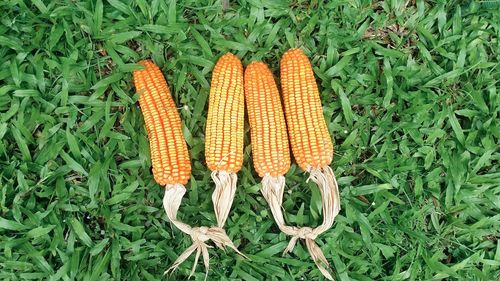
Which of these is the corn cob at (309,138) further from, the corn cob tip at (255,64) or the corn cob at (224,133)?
the corn cob at (224,133)

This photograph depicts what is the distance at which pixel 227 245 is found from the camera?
4328 mm

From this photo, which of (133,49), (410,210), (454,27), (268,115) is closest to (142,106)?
(133,49)

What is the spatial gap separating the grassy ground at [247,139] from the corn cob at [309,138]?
154 mm

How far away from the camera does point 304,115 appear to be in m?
4.24

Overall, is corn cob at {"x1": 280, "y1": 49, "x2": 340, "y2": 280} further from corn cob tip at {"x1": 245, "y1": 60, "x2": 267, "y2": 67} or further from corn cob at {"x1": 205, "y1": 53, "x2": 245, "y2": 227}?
corn cob at {"x1": 205, "y1": 53, "x2": 245, "y2": 227}

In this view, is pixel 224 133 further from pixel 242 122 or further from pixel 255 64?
pixel 255 64

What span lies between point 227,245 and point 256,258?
273 mm

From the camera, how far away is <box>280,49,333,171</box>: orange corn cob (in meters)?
4.21

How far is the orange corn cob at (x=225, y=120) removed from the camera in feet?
13.6

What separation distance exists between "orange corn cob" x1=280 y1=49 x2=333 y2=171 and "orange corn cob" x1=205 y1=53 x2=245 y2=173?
1.33 ft

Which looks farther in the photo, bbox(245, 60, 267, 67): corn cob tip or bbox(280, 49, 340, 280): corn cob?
bbox(245, 60, 267, 67): corn cob tip

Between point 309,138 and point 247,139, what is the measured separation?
0.60 m

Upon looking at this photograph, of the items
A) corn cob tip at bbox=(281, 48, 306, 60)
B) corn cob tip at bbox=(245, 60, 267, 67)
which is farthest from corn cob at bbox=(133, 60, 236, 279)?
corn cob tip at bbox=(281, 48, 306, 60)

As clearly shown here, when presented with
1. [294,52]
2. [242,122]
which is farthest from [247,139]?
[294,52]
